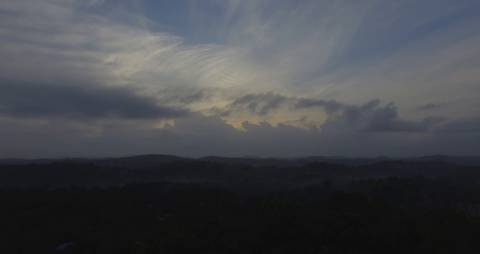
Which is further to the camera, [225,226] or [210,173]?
[210,173]

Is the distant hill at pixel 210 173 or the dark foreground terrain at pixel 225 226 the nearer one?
the dark foreground terrain at pixel 225 226

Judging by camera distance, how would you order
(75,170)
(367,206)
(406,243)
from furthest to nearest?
(75,170)
(367,206)
(406,243)

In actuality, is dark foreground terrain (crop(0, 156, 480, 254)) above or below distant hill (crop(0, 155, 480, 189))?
below

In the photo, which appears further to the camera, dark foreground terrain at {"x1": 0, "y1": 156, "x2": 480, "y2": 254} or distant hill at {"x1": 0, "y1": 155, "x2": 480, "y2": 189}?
distant hill at {"x1": 0, "y1": 155, "x2": 480, "y2": 189}

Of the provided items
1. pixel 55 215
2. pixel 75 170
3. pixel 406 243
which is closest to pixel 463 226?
pixel 406 243

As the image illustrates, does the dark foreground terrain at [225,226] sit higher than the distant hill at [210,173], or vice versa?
the distant hill at [210,173]

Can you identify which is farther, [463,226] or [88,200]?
[88,200]

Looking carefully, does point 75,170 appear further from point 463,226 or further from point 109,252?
point 463,226

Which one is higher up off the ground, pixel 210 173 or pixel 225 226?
pixel 210 173

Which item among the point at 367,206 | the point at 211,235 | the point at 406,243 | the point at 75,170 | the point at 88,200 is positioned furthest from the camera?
the point at 75,170

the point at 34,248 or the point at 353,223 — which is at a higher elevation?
the point at 353,223
